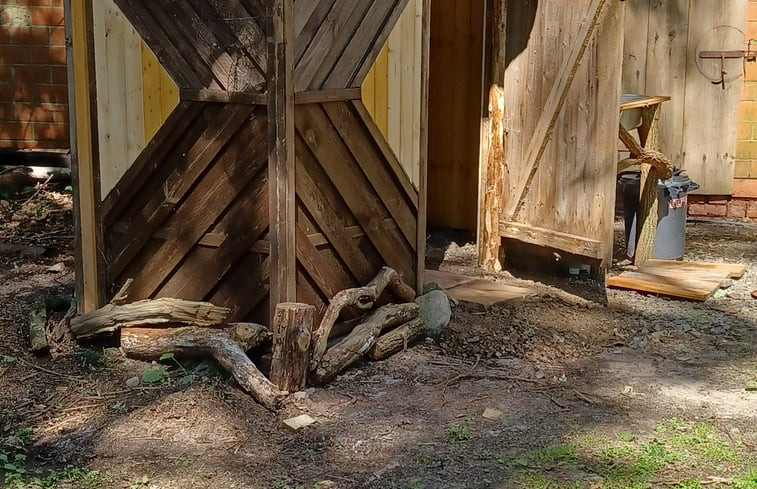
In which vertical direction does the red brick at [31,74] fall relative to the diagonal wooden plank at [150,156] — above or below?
above

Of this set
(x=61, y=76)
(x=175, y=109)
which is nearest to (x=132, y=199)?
(x=175, y=109)

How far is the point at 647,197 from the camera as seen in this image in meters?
7.80

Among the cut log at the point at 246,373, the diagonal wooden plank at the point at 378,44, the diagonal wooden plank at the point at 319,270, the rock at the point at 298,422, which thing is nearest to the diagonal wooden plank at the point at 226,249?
the diagonal wooden plank at the point at 319,270

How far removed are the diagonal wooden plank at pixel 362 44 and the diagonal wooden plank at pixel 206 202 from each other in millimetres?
540

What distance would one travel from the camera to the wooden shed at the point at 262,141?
5.23 meters

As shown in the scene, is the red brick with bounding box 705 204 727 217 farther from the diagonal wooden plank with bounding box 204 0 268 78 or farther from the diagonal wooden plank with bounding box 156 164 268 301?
the diagonal wooden plank with bounding box 204 0 268 78

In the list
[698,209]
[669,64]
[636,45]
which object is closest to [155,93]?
[636,45]

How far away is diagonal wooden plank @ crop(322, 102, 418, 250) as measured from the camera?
218 inches

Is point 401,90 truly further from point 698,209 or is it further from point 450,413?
point 698,209

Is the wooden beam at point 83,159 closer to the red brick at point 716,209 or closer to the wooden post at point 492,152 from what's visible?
the wooden post at point 492,152

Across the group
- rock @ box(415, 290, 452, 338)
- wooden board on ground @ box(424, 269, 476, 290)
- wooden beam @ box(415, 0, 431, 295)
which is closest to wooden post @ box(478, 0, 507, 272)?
wooden board on ground @ box(424, 269, 476, 290)

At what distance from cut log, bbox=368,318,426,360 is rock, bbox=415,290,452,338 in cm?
8

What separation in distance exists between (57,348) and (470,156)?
166 inches

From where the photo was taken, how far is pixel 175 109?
5.53 meters
